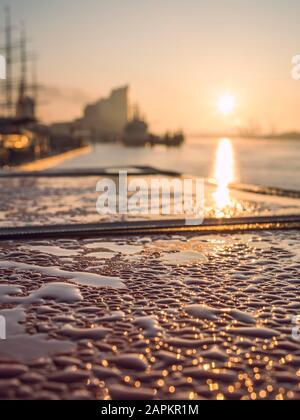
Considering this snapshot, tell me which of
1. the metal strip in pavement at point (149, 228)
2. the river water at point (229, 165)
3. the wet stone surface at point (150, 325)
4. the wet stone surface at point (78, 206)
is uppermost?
the river water at point (229, 165)

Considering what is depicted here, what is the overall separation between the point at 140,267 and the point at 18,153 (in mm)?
26404

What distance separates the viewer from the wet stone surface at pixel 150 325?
1.72m

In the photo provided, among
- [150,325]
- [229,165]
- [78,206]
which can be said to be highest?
[229,165]

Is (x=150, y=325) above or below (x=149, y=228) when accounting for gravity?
below

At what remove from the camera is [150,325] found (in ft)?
7.47

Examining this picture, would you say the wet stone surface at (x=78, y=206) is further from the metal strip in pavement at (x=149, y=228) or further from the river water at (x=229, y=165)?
the river water at (x=229, y=165)

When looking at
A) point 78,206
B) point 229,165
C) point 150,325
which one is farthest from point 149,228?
point 229,165

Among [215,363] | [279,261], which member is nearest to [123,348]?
[215,363]

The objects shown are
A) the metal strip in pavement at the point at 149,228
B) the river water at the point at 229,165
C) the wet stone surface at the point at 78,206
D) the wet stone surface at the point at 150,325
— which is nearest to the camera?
the wet stone surface at the point at 150,325

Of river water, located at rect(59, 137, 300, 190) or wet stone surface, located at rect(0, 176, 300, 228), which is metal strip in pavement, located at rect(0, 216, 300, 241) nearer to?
wet stone surface, located at rect(0, 176, 300, 228)

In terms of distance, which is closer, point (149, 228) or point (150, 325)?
point (150, 325)

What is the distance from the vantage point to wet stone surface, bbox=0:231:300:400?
1.72 meters

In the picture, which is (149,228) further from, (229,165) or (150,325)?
(229,165)

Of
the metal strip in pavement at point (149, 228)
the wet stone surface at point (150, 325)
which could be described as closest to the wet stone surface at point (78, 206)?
the metal strip in pavement at point (149, 228)
